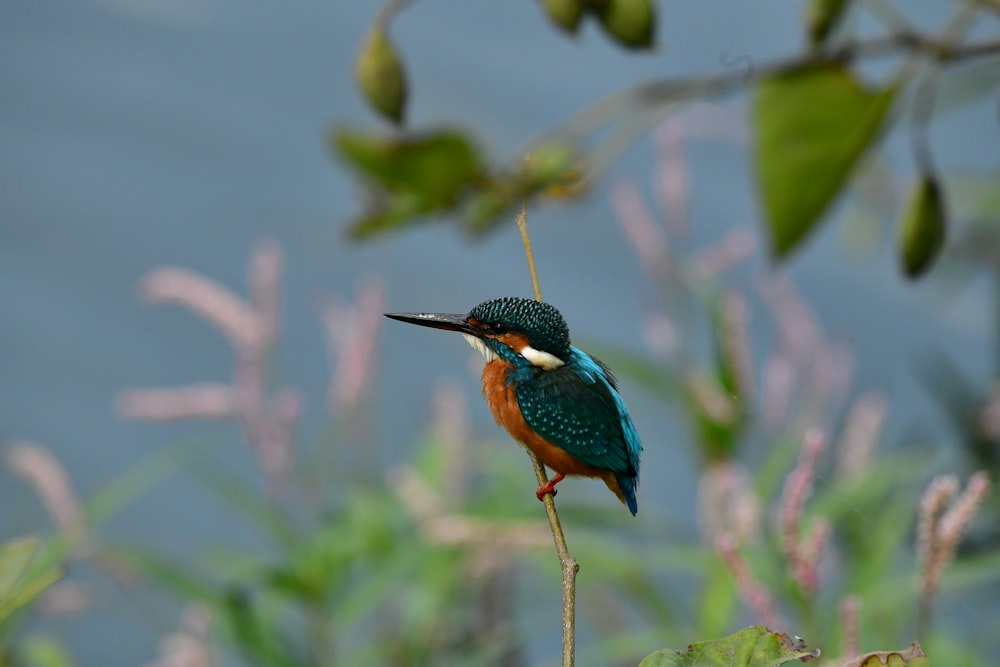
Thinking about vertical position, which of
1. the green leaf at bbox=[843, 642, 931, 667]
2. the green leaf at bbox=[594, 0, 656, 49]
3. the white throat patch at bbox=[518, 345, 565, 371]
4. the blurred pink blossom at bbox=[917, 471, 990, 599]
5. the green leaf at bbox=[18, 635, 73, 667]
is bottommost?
the green leaf at bbox=[843, 642, 931, 667]

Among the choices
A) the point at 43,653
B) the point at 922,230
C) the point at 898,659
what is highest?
the point at 43,653

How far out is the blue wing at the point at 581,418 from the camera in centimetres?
18

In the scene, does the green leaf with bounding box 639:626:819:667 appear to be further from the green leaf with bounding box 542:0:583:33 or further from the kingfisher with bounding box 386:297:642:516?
the green leaf with bounding box 542:0:583:33

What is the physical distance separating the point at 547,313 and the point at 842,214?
0.91 metres

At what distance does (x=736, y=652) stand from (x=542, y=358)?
0.16ft

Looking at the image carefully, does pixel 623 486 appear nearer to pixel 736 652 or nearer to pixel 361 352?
pixel 736 652

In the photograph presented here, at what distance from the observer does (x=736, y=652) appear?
16 cm

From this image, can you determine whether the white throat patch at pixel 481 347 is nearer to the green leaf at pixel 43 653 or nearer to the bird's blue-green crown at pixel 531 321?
the bird's blue-green crown at pixel 531 321

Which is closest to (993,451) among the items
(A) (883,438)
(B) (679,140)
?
(A) (883,438)

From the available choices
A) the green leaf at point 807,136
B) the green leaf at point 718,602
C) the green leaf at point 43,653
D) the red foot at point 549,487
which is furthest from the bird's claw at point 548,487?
the green leaf at point 43,653

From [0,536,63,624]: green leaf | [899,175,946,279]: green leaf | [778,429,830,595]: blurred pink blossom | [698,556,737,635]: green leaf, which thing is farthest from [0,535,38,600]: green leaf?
[698,556,737,635]: green leaf

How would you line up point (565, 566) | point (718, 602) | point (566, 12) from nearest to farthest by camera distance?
point (565, 566)
point (566, 12)
point (718, 602)

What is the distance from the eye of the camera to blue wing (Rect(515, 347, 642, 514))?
7.1 inches

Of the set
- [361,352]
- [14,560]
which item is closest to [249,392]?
[361,352]
